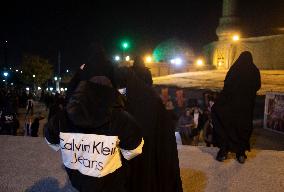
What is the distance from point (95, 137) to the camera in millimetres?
2725

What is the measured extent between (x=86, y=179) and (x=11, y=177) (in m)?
2.86

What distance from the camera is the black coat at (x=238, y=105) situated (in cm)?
577

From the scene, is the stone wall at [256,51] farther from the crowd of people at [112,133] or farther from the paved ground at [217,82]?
the crowd of people at [112,133]

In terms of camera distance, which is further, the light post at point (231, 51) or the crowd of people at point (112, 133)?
the light post at point (231, 51)

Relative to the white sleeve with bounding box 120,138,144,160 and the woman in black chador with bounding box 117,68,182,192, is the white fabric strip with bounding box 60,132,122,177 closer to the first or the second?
the white sleeve with bounding box 120,138,144,160

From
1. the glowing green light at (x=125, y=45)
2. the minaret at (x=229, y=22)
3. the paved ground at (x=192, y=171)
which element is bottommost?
the paved ground at (x=192, y=171)

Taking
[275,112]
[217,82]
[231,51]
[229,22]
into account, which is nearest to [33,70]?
[229,22]

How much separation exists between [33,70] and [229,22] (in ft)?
90.7

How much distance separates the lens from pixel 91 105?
2.65 m

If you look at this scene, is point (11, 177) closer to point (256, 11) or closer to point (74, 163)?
point (74, 163)

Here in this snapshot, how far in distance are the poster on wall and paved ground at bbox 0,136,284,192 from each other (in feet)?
14.8

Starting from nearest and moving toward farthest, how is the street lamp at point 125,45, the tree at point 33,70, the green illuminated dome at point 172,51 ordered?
the street lamp at point 125,45 < the green illuminated dome at point 172,51 < the tree at point 33,70

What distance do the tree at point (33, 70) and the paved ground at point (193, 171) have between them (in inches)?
1710

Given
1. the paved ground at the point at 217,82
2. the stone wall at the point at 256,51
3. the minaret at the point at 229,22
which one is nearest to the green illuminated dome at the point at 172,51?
the minaret at the point at 229,22
